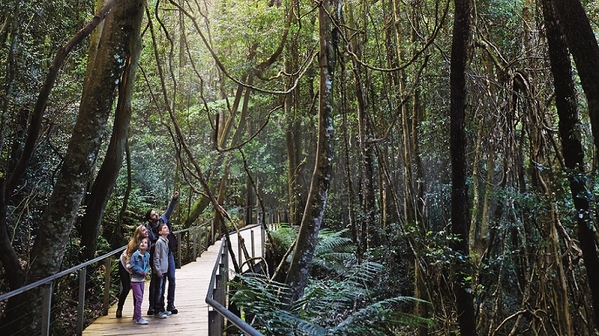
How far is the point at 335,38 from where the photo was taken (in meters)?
6.11

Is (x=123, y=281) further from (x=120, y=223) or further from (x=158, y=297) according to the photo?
(x=120, y=223)

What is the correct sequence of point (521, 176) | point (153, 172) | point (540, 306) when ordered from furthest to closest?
1. point (153, 172)
2. point (521, 176)
3. point (540, 306)

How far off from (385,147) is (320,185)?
8479 millimetres

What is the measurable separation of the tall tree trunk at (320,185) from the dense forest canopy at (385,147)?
26 millimetres

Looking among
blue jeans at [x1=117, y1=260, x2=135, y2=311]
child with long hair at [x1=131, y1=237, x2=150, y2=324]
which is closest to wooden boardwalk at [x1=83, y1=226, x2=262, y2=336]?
child with long hair at [x1=131, y1=237, x2=150, y2=324]

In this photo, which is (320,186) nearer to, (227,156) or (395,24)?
(395,24)

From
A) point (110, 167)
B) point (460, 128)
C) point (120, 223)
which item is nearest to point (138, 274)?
point (110, 167)

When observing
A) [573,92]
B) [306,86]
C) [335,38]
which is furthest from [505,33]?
[306,86]

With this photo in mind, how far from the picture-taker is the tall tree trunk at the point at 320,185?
17.4 feet

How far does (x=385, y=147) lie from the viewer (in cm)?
1345

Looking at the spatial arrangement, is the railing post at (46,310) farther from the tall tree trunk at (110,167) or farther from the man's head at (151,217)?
the tall tree trunk at (110,167)

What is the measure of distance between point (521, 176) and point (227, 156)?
34.2 ft

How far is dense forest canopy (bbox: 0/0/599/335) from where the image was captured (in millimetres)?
4434

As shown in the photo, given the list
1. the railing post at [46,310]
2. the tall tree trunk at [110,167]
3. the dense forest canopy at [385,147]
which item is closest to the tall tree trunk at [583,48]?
the dense forest canopy at [385,147]
